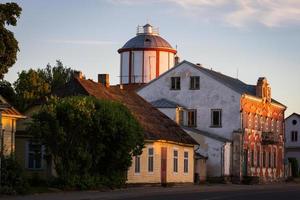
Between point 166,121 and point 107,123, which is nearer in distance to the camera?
point 107,123

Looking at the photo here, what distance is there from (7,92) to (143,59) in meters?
21.8

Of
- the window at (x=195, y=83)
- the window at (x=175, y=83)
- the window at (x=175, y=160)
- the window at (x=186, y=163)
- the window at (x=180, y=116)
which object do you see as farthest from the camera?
the window at (x=175, y=83)

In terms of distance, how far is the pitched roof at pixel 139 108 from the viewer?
49469 millimetres

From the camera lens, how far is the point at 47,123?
38.9m

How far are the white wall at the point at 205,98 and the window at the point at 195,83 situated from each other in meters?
0.27

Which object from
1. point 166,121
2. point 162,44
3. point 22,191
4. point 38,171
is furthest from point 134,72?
point 22,191

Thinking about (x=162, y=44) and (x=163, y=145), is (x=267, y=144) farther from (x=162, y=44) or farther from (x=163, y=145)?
(x=163, y=145)

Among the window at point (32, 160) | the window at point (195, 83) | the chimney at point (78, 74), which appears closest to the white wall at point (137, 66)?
the window at point (195, 83)

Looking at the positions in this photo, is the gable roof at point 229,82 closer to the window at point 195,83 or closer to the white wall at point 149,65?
the window at point 195,83

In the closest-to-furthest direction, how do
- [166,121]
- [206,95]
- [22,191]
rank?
[22,191], [166,121], [206,95]

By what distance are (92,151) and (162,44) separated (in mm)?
44522

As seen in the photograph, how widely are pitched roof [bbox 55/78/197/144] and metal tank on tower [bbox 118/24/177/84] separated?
1034 inches

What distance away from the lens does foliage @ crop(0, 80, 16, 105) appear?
6331cm

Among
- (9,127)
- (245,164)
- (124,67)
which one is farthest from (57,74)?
(9,127)
